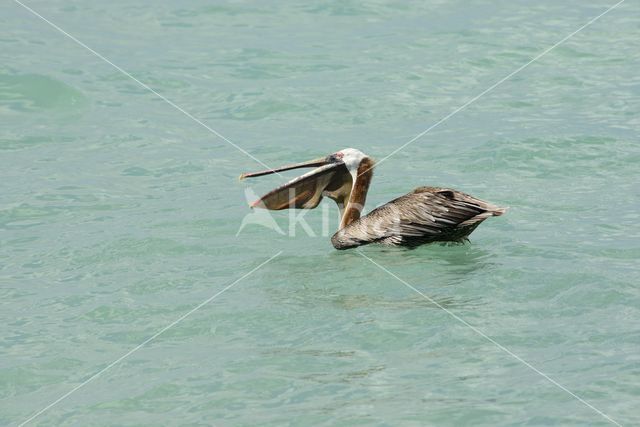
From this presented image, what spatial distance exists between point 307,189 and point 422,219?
106cm

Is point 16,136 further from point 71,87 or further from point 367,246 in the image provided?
point 367,246

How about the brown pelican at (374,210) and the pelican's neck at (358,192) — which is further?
the pelican's neck at (358,192)

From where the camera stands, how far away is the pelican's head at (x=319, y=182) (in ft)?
26.8

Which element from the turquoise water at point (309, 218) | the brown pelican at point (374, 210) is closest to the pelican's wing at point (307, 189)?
the brown pelican at point (374, 210)

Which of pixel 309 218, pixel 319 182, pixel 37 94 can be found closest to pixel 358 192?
pixel 319 182

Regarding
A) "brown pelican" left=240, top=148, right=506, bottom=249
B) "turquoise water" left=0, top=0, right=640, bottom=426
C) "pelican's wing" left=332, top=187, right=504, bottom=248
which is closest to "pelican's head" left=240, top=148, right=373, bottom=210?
"brown pelican" left=240, top=148, right=506, bottom=249

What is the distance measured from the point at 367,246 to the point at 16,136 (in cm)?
417

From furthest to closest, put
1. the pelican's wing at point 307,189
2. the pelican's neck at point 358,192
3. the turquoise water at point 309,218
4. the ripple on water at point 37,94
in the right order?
the ripple on water at point 37,94 < the pelican's neck at point 358,192 < the pelican's wing at point 307,189 < the turquoise water at point 309,218

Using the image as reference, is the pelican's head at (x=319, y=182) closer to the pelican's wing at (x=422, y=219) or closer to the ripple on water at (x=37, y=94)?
the pelican's wing at (x=422, y=219)

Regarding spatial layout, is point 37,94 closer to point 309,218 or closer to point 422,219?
point 309,218

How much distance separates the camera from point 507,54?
1221cm

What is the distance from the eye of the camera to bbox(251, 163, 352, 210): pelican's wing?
8125mm

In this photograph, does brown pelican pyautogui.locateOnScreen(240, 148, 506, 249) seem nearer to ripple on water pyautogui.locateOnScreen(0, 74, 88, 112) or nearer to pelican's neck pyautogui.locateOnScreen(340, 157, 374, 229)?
pelican's neck pyautogui.locateOnScreen(340, 157, 374, 229)

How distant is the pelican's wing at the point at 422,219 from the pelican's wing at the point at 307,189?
45cm
